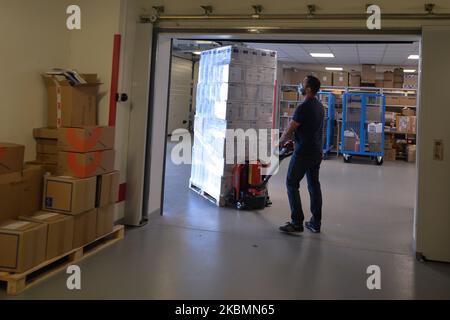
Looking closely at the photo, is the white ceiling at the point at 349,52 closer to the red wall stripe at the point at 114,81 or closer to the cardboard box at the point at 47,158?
the red wall stripe at the point at 114,81

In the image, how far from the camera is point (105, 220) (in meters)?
3.78

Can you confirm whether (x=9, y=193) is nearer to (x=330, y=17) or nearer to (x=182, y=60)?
(x=330, y=17)

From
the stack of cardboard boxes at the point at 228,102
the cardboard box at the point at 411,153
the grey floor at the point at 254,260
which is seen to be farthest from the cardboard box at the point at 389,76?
the stack of cardboard boxes at the point at 228,102

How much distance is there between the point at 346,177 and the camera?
852 centimetres

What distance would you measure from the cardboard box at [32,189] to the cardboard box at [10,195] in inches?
1.8

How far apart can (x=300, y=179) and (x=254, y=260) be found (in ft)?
3.98

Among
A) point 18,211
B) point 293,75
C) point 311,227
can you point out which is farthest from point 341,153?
→ point 18,211

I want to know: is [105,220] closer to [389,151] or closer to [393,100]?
[389,151]

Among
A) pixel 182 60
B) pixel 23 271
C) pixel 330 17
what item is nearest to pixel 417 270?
pixel 330 17

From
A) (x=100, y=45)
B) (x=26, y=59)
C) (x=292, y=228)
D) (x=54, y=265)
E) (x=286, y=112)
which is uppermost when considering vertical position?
(x=286, y=112)

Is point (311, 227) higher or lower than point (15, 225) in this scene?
lower

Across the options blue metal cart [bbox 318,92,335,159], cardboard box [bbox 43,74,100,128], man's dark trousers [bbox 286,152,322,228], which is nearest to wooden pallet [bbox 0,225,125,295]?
cardboard box [bbox 43,74,100,128]

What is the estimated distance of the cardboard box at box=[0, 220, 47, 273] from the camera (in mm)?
2775

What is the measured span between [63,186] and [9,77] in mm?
1067
